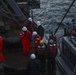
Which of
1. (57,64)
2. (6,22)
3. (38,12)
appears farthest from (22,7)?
(38,12)

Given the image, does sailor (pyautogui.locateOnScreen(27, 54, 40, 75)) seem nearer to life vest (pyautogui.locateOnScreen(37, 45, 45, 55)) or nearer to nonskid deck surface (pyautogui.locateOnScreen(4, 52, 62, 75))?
life vest (pyautogui.locateOnScreen(37, 45, 45, 55))

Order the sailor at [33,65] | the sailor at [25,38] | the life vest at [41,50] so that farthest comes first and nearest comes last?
the sailor at [25,38] → the life vest at [41,50] → the sailor at [33,65]

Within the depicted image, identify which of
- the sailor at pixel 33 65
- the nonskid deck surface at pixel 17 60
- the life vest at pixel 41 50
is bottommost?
the nonskid deck surface at pixel 17 60

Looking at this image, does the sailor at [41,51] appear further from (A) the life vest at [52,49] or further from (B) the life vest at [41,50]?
(A) the life vest at [52,49]

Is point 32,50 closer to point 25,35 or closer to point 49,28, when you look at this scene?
point 25,35

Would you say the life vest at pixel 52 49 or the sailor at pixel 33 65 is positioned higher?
the life vest at pixel 52 49

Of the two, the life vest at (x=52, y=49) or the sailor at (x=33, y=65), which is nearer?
the sailor at (x=33, y=65)

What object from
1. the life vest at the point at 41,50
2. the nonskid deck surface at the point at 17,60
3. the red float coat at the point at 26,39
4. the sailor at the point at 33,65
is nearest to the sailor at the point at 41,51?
the life vest at the point at 41,50

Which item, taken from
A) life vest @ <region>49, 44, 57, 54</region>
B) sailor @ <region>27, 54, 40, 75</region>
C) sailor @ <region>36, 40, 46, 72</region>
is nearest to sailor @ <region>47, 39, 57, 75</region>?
life vest @ <region>49, 44, 57, 54</region>

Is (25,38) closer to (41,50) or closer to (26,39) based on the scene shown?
(26,39)

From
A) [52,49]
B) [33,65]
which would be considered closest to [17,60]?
[52,49]

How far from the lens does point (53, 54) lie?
45.7 feet

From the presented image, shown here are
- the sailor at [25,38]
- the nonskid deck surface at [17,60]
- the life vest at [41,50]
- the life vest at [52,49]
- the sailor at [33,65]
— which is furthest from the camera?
the sailor at [25,38]

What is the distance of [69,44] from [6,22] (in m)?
7.18
